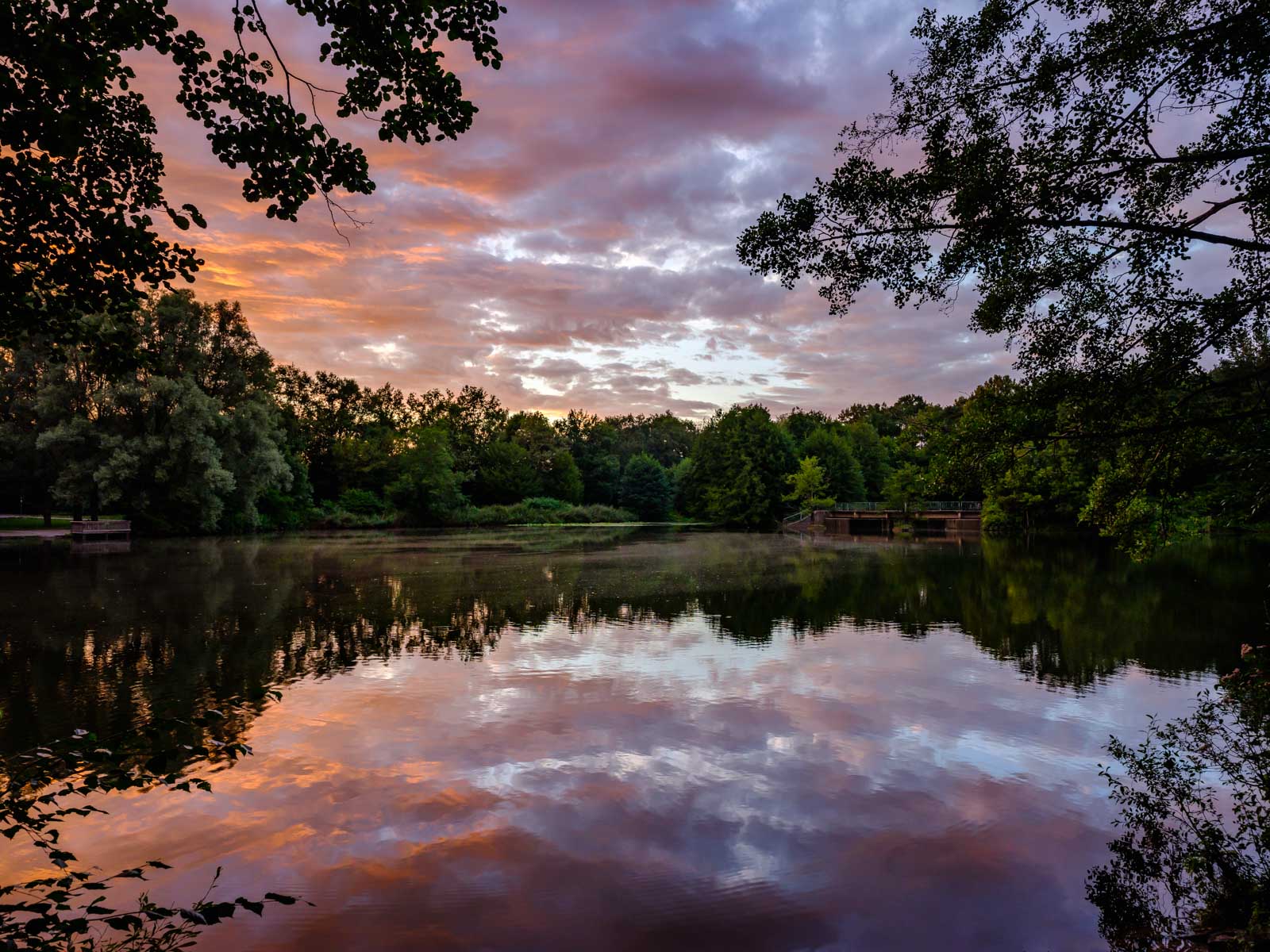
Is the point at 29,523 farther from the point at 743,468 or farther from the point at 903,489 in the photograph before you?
the point at 903,489

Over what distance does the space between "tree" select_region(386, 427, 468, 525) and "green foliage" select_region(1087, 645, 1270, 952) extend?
212 ft

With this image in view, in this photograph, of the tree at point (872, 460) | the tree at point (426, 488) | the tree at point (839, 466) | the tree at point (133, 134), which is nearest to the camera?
the tree at point (133, 134)

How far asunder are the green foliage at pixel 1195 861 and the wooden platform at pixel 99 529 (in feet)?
149

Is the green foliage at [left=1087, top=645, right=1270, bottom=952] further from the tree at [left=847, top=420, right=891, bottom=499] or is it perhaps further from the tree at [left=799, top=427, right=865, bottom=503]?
the tree at [left=847, top=420, right=891, bottom=499]

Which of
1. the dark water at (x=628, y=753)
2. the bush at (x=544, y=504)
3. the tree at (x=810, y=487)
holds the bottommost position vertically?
the dark water at (x=628, y=753)

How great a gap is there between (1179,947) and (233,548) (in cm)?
3861

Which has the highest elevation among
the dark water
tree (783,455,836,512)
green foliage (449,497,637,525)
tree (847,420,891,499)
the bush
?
tree (847,420,891,499)

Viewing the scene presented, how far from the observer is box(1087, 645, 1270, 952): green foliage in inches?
175

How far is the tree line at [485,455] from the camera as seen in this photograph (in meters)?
7.31

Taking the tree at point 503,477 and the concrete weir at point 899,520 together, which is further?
the tree at point 503,477

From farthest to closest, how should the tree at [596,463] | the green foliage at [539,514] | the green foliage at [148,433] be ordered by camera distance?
the tree at [596,463] < the green foliage at [539,514] < the green foliage at [148,433]

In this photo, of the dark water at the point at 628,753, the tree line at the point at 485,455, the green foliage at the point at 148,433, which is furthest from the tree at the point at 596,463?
the dark water at the point at 628,753

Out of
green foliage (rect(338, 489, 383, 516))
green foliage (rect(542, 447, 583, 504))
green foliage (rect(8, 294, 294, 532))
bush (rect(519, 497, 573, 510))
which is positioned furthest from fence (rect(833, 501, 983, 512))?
green foliage (rect(8, 294, 294, 532))

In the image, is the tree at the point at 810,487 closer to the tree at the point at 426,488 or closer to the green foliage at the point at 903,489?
the green foliage at the point at 903,489
